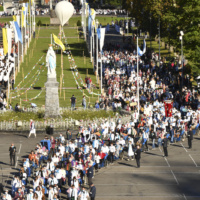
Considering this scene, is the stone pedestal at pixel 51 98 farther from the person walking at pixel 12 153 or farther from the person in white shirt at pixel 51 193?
the person in white shirt at pixel 51 193

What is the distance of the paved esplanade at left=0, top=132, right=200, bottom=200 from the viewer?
38.1m

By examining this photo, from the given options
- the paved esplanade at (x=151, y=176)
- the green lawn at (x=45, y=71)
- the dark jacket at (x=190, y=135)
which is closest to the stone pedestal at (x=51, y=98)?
the paved esplanade at (x=151, y=176)

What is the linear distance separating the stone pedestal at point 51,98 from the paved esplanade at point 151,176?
17.4ft

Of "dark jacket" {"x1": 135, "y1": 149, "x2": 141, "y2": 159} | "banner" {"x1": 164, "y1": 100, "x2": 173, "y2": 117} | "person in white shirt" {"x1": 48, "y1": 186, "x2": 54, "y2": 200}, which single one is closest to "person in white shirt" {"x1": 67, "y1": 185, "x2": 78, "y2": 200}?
"person in white shirt" {"x1": 48, "y1": 186, "x2": 54, "y2": 200}

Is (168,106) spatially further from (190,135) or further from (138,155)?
(138,155)

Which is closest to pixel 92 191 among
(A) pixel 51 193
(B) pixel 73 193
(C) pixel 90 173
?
(B) pixel 73 193

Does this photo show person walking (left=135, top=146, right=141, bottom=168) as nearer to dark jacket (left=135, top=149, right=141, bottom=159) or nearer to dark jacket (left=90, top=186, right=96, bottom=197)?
dark jacket (left=135, top=149, right=141, bottom=159)

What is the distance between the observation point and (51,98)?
53.4m

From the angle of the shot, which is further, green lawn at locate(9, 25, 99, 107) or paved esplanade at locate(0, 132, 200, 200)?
green lawn at locate(9, 25, 99, 107)

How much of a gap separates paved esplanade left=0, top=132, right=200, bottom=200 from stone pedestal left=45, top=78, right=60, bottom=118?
17.4 feet

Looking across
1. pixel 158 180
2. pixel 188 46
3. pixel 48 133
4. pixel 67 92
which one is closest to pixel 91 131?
pixel 48 133

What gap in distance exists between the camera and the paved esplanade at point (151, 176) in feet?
125

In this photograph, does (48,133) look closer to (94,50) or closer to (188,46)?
(188,46)

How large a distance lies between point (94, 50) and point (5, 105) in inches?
1190
